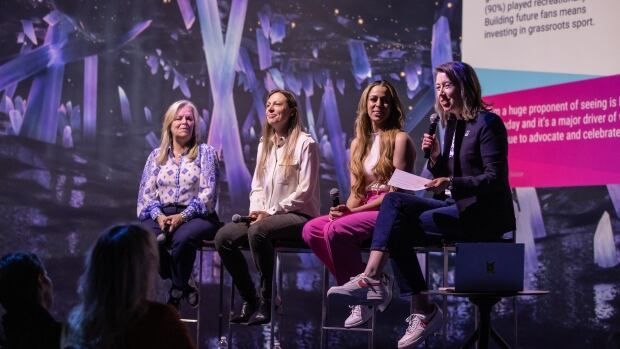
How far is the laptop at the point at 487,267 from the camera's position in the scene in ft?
11.5

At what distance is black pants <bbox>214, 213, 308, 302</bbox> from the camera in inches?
176

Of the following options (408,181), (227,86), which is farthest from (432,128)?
(227,86)

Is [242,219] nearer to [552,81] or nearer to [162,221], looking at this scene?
[162,221]

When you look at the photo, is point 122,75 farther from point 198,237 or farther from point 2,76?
point 198,237

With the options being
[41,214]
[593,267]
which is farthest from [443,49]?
[41,214]

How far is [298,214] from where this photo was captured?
463 centimetres

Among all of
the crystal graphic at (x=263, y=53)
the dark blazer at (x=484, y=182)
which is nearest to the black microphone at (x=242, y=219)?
the dark blazer at (x=484, y=182)

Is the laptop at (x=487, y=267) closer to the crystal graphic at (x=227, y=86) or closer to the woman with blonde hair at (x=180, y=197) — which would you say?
the woman with blonde hair at (x=180, y=197)

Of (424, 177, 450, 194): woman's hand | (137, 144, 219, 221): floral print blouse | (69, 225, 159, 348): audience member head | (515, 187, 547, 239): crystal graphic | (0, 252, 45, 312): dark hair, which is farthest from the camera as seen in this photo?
(515, 187, 547, 239): crystal graphic

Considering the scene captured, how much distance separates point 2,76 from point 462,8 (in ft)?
11.7

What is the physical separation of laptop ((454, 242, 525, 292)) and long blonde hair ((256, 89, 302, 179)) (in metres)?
1.55

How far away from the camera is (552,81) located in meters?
5.30

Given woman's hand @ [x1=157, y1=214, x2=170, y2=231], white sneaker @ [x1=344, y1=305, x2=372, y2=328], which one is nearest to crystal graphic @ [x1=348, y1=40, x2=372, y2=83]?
woman's hand @ [x1=157, y1=214, x2=170, y2=231]

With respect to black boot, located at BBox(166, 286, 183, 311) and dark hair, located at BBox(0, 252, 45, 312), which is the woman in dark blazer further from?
dark hair, located at BBox(0, 252, 45, 312)
